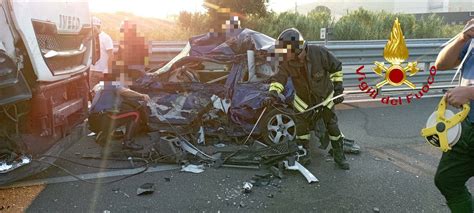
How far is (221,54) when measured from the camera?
5.88 metres

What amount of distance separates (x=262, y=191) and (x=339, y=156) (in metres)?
1.16

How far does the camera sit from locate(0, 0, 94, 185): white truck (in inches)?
132

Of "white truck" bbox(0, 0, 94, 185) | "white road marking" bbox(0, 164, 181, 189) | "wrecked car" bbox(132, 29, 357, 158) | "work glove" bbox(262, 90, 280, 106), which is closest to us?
"white truck" bbox(0, 0, 94, 185)

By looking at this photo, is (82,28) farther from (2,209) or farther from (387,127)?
(387,127)

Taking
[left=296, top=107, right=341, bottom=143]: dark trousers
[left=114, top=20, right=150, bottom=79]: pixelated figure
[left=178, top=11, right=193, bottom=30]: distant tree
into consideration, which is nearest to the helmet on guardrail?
[left=296, top=107, right=341, bottom=143]: dark trousers

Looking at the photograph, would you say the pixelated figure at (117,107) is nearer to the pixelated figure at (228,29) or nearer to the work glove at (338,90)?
the pixelated figure at (228,29)

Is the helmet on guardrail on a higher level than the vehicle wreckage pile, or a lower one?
higher

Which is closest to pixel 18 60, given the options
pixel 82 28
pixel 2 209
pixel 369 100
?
pixel 2 209

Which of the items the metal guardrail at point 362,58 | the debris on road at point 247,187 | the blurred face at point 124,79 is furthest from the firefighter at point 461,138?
the metal guardrail at point 362,58

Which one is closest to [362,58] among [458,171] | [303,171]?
[303,171]

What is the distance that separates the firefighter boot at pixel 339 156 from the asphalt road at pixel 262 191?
83 millimetres

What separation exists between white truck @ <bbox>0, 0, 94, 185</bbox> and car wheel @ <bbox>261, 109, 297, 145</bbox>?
2.27 metres

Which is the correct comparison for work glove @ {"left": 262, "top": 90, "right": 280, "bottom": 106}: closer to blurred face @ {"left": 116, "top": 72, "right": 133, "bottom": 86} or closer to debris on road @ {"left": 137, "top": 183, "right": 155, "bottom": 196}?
blurred face @ {"left": 116, "top": 72, "right": 133, "bottom": 86}

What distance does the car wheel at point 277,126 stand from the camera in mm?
5277
